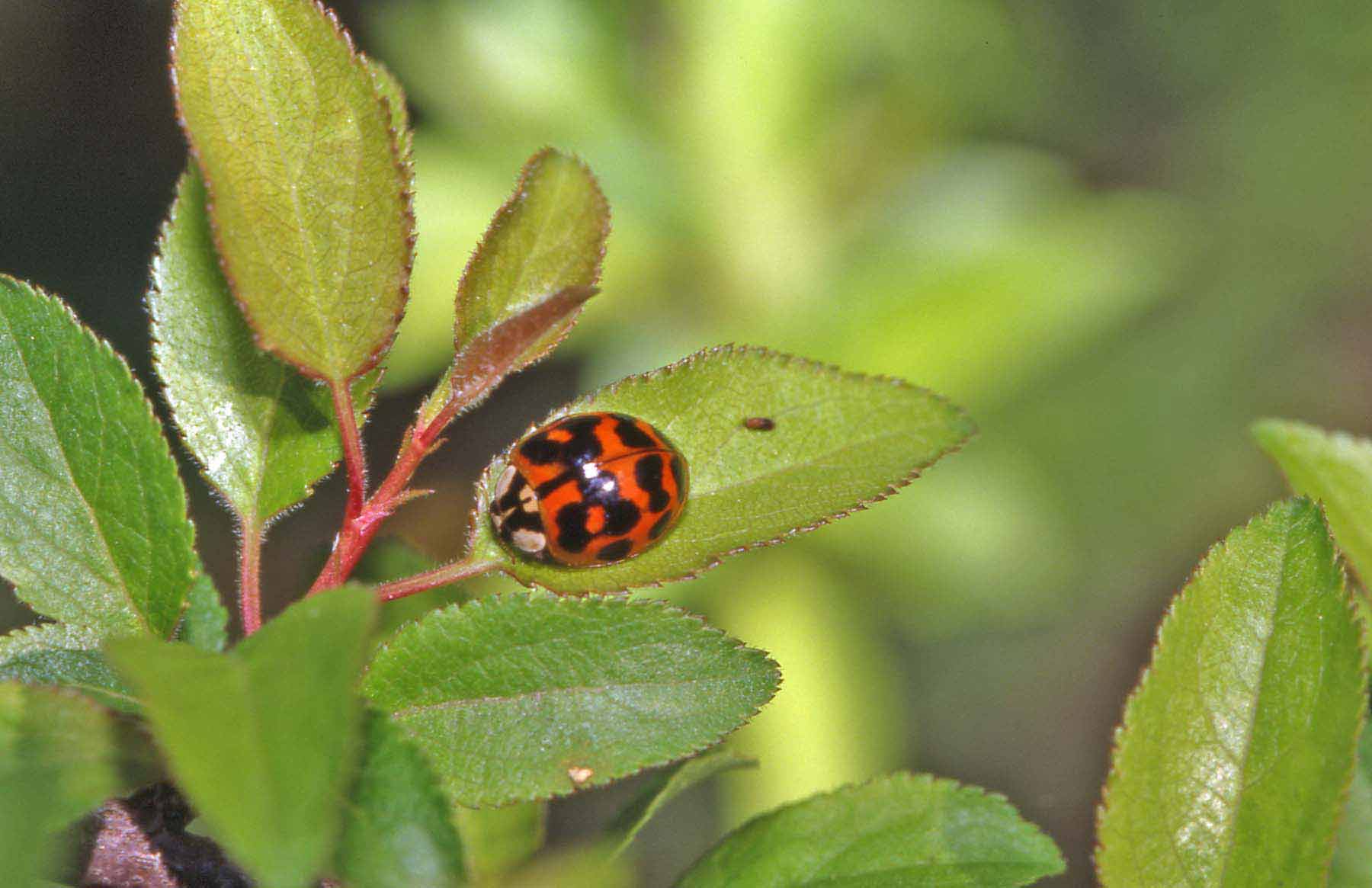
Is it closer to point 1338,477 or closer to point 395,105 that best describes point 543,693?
A: point 395,105

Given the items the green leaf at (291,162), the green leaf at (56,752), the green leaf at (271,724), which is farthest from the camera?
the green leaf at (291,162)

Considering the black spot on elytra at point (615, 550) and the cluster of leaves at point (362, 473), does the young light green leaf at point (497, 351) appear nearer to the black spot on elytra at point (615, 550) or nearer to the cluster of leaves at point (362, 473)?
the cluster of leaves at point (362, 473)

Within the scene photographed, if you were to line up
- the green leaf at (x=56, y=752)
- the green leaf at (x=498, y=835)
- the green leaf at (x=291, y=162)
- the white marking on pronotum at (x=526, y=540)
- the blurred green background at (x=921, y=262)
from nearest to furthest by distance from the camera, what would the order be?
1. the green leaf at (x=56, y=752)
2. the green leaf at (x=291, y=162)
3. the white marking on pronotum at (x=526, y=540)
4. the green leaf at (x=498, y=835)
5. the blurred green background at (x=921, y=262)

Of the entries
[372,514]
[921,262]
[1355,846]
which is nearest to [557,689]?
[372,514]

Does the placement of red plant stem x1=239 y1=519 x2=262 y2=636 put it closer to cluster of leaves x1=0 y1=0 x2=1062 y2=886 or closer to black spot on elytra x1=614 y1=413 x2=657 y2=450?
cluster of leaves x1=0 y1=0 x2=1062 y2=886

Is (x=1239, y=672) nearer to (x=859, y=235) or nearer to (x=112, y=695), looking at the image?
(x=112, y=695)

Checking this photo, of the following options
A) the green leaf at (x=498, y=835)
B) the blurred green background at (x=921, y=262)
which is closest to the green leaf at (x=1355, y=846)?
the green leaf at (x=498, y=835)

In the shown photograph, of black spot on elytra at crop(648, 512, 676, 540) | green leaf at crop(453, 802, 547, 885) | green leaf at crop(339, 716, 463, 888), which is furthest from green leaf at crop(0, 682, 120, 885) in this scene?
green leaf at crop(453, 802, 547, 885)
